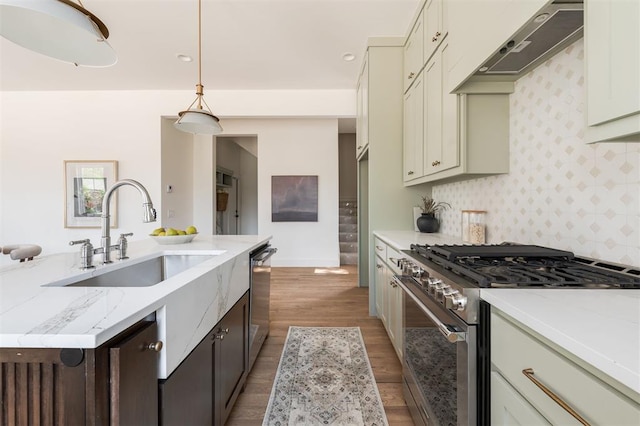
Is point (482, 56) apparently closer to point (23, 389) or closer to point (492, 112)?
point (492, 112)

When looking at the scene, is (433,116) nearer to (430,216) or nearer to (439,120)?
(439,120)

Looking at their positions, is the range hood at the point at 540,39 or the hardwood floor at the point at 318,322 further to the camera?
the hardwood floor at the point at 318,322

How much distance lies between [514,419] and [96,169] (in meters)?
5.50

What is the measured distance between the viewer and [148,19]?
2682 millimetres

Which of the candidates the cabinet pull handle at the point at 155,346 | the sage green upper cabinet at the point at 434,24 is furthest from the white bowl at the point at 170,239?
the sage green upper cabinet at the point at 434,24

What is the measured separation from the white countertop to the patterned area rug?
2.55ft

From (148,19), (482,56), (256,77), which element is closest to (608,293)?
(482,56)

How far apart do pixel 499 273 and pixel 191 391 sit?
1201mm

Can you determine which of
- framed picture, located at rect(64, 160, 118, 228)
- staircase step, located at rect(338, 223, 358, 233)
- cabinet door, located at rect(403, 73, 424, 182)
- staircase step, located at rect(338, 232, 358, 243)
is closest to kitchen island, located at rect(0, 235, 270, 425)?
cabinet door, located at rect(403, 73, 424, 182)

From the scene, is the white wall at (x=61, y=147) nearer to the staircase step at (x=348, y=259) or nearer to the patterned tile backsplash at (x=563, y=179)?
the staircase step at (x=348, y=259)

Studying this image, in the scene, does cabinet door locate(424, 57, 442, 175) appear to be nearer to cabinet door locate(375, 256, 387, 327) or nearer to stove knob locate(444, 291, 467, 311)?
cabinet door locate(375, 256, 387, 327)

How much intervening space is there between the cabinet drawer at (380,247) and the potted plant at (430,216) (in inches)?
17.5

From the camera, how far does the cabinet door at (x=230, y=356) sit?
50.7 inches

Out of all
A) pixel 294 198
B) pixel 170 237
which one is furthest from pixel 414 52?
pixel 294 198
